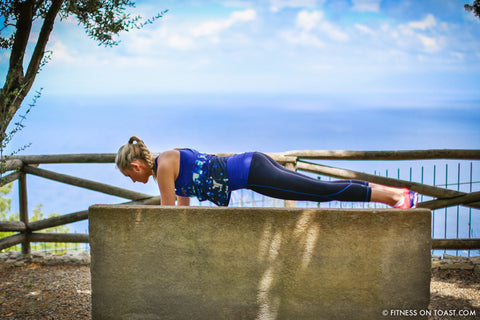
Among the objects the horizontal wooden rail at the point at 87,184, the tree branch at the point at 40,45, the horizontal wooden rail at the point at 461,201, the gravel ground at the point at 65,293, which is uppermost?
the tree branch at the point at 40,45

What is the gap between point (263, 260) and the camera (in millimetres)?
2721

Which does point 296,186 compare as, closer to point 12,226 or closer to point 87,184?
point 87,184

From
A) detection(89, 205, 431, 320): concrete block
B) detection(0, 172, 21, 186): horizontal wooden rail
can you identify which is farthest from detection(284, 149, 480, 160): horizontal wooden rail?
detection(0, 172, 21, 186): horizontal wooden rail

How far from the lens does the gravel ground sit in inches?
156

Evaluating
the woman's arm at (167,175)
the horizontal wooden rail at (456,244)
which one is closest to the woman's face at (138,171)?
the woman's arm at (167,175)

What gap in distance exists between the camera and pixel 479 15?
5.47 metres

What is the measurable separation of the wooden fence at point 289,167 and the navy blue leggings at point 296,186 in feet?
6.24

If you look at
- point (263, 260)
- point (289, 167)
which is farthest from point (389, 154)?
point (263, 260)

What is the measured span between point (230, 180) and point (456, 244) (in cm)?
327

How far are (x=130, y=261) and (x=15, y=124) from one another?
202 cm

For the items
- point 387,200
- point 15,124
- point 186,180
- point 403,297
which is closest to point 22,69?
point 15,124

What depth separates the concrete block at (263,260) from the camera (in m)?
2.66

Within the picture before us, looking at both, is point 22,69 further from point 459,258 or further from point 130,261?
point 459,258

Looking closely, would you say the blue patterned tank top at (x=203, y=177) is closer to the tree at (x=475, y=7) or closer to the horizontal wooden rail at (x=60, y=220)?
the horizontal wooden rail at (x=60, y=220)
